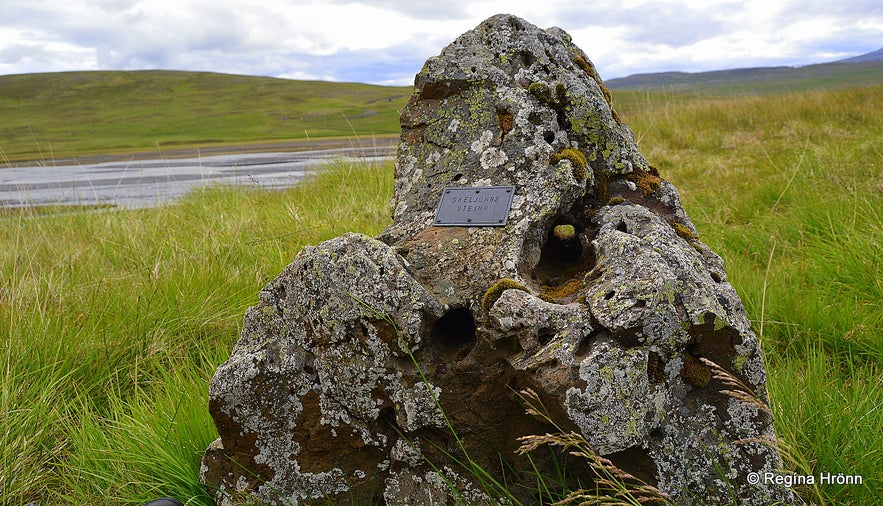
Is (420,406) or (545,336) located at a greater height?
(545,336)

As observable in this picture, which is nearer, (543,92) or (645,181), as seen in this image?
(645,181)

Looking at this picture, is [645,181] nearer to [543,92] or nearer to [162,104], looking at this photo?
[543,92]

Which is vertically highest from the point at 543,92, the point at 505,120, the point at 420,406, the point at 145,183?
the point at 543,92

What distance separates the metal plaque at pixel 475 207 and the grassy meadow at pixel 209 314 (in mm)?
1278

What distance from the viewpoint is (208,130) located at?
199 ft

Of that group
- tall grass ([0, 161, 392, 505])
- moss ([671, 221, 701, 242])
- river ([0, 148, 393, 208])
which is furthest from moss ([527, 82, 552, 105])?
river ([0, 148, 393, 208])

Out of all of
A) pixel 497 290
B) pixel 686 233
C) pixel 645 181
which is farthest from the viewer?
pixel 645 181

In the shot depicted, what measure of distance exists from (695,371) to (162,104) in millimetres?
98254

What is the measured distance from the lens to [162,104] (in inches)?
3519

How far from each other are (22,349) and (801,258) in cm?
515

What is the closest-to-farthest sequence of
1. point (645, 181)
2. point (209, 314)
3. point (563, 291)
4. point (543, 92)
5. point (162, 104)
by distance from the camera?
point (563, 291) → point (645, 181) → point (543, 92) → point (209, 314) → point (162, 104)

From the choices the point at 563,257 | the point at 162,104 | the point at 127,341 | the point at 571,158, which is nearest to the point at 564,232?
the point at 563,257

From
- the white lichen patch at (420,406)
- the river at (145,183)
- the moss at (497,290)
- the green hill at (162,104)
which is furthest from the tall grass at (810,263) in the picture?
the green hill at (162,104)

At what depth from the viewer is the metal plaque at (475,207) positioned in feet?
8.36
